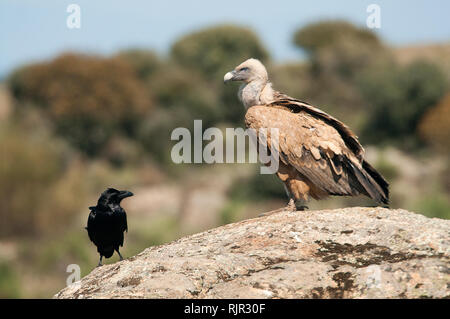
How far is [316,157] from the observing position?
962 centimetres

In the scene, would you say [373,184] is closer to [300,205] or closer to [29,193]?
[300,205]

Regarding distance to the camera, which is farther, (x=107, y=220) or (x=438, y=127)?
(x=438, y=127)

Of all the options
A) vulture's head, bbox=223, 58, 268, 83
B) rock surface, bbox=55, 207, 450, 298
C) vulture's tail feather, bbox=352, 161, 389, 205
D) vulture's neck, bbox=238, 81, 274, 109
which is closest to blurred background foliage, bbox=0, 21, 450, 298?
vulture's head, bbox=223, 58, 268, 83

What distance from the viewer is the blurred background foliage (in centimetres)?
2942

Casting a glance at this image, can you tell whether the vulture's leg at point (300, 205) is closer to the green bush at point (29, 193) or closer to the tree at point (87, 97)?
the green bush at point (29, 193)

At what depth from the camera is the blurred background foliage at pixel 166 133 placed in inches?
1158

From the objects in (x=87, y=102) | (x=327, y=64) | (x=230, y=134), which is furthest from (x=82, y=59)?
(x=327, y=64)

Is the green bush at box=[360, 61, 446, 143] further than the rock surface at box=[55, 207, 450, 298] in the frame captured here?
Yes

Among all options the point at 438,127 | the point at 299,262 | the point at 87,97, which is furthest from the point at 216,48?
the point at 299,262

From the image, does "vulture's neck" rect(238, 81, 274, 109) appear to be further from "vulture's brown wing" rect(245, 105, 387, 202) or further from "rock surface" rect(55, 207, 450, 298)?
"rock surface" rect(55, 207, 450, 298)

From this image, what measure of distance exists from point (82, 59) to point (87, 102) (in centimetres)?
516

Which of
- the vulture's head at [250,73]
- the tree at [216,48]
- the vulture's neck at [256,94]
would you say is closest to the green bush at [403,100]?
the tree at [216,48]

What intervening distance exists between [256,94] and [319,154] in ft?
4.98

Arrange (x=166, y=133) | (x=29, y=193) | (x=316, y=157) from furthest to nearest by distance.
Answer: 1. (x=166, y=133)
2. (x=29, y=193)
3. (x=316, y=157)
